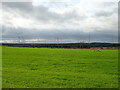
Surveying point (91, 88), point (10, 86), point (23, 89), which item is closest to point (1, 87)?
point (10, 86)

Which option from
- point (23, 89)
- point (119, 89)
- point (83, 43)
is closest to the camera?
point (23, 89)

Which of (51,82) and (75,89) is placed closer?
(75,89)

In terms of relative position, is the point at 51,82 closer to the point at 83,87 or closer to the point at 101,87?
the point at 83,87

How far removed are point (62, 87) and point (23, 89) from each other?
211cm

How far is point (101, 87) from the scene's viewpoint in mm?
8914

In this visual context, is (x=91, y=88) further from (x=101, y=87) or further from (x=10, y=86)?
(x=10, y=86)

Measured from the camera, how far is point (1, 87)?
→ 8.14 meters

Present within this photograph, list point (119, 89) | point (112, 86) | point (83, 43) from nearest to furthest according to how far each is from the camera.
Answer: point (119, 89)
point (112, 86)
point (83, 43)

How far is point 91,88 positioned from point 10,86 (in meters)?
4.43

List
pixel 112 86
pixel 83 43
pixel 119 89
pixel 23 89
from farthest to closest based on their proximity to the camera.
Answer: pixel 83 43 < pixel 112 86 < pixel 119 89 < pixel 23 89

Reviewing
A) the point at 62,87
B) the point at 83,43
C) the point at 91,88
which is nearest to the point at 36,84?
the point at 62,87

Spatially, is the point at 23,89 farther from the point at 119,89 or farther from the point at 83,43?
the point at 83,43

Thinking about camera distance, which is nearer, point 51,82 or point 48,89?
point 48,89

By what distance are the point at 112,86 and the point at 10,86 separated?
229 inches
